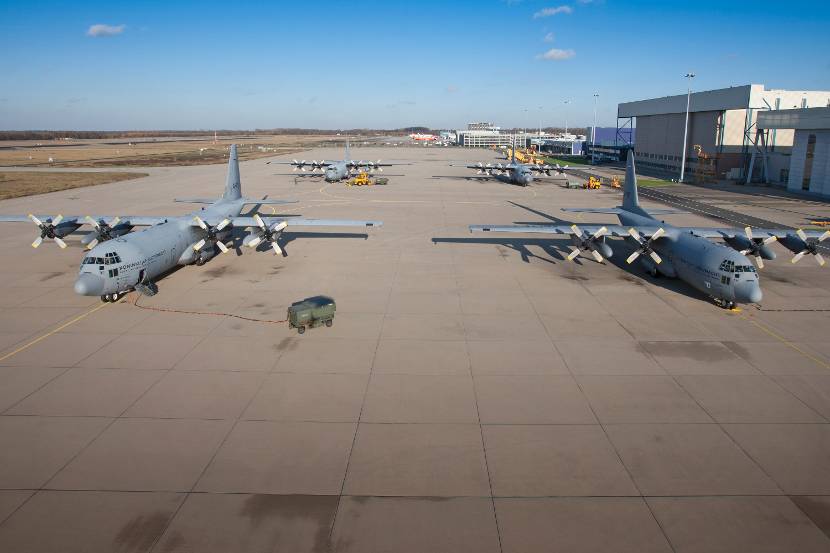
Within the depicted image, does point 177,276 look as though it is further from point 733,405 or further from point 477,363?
point 733,405

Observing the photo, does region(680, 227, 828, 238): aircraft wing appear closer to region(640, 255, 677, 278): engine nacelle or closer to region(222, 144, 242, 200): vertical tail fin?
region(640, 255, 677, 278): engine nacelle

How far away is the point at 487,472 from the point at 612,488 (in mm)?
3496

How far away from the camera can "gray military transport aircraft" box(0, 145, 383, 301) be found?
27.3 m

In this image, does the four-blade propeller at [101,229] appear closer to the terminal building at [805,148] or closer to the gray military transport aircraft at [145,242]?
the gray military transport aircraft at [145,242]

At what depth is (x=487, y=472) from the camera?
14.9 metres

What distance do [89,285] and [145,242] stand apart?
4805mm

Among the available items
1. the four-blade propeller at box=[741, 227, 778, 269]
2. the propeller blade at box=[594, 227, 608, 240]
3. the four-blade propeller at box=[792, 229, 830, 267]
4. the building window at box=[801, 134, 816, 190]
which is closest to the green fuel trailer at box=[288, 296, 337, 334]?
the propeller blade at box=[594, 227, 608, 240]

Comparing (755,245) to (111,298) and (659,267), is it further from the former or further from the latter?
(111,298)

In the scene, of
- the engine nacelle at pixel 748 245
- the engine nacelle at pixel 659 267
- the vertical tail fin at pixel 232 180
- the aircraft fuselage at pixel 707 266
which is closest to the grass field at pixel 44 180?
the vertical tail fin at pixel 232 180

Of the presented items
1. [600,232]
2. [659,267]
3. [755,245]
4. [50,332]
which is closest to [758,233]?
[755,245]

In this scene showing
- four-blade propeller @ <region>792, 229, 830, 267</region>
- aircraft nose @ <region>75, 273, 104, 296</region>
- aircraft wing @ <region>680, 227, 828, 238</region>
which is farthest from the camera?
aircraft wing @ <region>680, 227, 828, 238</region>

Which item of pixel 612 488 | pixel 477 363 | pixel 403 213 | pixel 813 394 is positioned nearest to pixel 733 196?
pixel 403 213

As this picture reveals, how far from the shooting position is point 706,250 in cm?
2931

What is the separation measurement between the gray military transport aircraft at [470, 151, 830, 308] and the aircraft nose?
2511 centimetres
